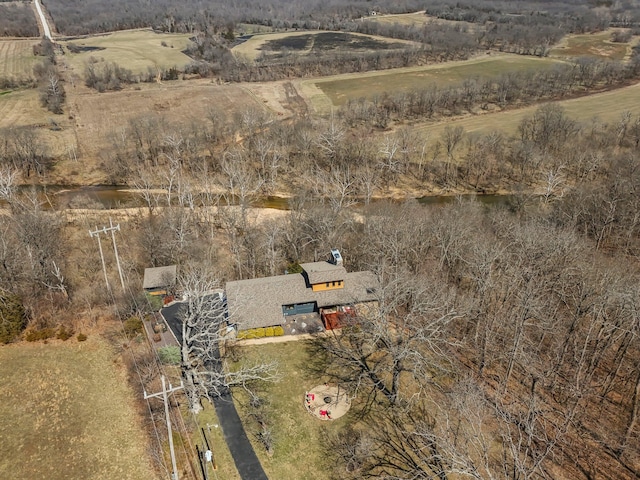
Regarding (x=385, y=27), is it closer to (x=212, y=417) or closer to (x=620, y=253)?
(x=620, y=253)

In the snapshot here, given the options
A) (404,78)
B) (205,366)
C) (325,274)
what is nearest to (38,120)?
(205,366)

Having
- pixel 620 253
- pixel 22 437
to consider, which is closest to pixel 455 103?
pixel 620 253

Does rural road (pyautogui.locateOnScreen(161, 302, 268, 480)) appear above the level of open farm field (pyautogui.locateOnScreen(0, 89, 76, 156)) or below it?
below

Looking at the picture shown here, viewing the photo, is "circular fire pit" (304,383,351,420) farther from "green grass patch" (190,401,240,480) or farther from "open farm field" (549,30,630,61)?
"open farm field" (549,30,630,61)

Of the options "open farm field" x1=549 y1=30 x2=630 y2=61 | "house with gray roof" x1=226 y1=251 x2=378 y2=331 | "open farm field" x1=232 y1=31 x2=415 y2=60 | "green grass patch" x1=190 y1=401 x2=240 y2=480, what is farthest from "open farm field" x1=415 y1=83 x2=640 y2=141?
"green grass patch" x1=190 y1=401 x2=240 y2=480

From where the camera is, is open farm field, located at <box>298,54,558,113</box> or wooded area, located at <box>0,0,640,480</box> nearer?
wooded area, located at <box>0,0,640,480</box>

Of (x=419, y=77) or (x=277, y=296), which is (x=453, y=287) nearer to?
(x=277, y=296)
